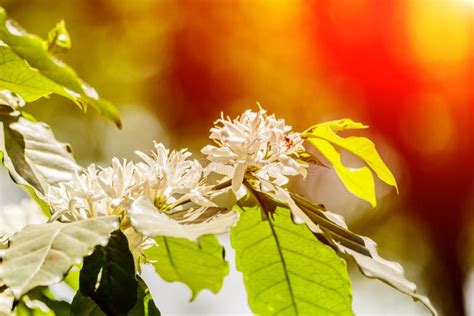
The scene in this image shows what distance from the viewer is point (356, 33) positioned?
5.11 meters

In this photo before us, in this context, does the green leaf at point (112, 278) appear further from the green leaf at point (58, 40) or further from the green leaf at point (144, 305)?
the green leaf at point (58, 40)

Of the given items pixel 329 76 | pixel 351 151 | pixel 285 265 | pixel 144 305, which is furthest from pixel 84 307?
pixel 329 76

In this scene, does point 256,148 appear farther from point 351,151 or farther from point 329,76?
point 329,76

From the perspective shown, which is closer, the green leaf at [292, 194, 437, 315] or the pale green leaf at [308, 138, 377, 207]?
the green leaf at [292, 194, 437, 315]

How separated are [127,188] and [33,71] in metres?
0.12

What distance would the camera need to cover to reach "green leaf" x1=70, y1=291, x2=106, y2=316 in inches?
20.6

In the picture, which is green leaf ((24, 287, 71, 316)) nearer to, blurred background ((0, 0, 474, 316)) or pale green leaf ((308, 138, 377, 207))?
pale green leaf ((308, 138, 377, 207))

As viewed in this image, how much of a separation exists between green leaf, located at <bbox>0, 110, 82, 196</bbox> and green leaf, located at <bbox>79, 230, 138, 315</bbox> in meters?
0.11

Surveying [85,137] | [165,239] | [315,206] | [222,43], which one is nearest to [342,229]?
[315,206]

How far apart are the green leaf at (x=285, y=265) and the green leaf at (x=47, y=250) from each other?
0.53 ft

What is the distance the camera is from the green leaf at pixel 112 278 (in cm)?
49

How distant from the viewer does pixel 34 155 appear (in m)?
0.67

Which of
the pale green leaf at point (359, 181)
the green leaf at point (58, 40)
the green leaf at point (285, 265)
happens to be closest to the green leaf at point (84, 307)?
the green leaf at point (285, 265)

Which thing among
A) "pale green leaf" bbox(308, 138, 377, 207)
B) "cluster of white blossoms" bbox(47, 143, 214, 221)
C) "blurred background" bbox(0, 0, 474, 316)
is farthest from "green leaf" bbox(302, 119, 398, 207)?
"blurred background" bbox(0, 0, 474, 316)
